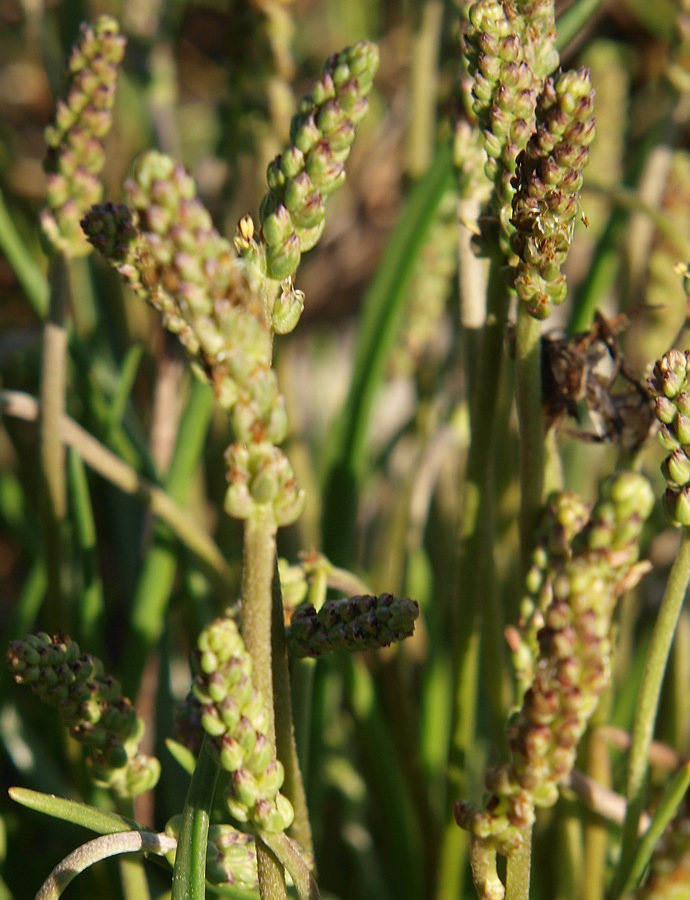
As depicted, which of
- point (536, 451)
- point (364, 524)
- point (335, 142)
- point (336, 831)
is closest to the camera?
point (335, 142)

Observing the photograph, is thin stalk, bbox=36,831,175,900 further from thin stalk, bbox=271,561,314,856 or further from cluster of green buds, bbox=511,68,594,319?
cluster of green buds, bbox=511,68,594,319

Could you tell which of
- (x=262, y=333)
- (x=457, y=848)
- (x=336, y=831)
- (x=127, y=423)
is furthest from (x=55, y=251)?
(x=336, y=831)

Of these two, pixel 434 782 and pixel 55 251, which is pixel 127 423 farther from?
pixel 434 782

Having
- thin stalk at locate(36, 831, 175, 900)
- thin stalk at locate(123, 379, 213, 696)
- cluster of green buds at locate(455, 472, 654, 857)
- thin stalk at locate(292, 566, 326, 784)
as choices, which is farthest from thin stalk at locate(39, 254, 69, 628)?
cluster of green buds at locate(455, 472, 654, 857)

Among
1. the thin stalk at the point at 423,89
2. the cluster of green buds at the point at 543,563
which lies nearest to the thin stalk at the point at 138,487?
the cluster of green buds at the point at 543,563

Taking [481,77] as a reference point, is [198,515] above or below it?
below

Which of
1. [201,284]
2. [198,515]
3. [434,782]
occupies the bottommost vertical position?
[434,782]

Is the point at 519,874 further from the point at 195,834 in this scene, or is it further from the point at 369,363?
the point at 369,363
